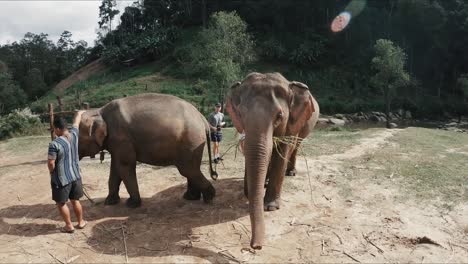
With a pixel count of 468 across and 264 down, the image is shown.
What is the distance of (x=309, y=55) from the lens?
150 feet

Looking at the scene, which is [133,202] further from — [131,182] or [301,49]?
[301,49]

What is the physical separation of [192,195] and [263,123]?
2770 millimetres

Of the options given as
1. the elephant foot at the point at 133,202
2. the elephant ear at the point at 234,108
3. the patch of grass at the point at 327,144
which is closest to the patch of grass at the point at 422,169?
the patch of grass at the point at 327,144

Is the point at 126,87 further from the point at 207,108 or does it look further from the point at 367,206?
the point at 367,206

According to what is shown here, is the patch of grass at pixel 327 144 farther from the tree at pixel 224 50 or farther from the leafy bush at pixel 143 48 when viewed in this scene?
the leafy bush at pixel 143 48

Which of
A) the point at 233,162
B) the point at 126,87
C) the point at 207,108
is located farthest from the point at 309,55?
the point at 233,162

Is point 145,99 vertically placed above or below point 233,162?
above

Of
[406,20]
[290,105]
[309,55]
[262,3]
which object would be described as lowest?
[290,105]

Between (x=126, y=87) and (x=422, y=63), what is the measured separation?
1315 inches

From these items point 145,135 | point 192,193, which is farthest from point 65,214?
point 192,193

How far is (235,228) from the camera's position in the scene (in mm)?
6227

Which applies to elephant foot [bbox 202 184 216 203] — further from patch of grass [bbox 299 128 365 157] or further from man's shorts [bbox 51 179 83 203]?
patch of grass [bbox 299 128 365 157]

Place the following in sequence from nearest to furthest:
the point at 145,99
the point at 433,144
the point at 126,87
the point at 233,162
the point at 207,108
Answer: the point at 145,99 → the point at 233,162 → the point at 433,144 → the point at 207,108 → the point at 126,87

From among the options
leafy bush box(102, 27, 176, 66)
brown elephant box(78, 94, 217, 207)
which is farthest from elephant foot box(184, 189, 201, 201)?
leafy bush box(102, 27, 176, 66)
